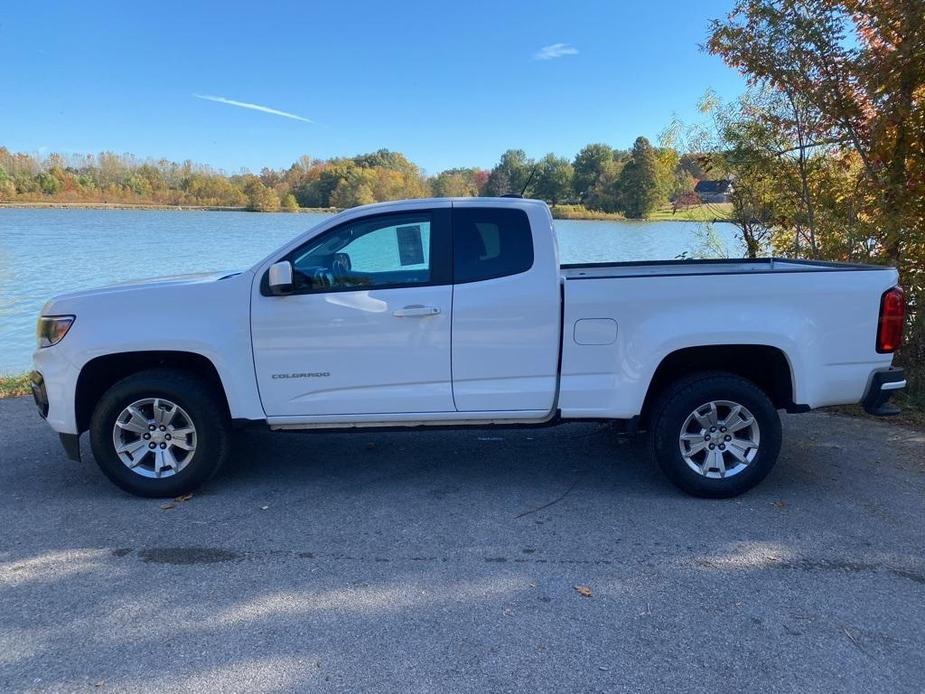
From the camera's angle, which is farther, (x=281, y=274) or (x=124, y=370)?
(x=124, y=370)

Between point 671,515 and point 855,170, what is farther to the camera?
point 855,170

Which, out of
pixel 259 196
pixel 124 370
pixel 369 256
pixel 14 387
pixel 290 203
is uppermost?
pixel 259 196

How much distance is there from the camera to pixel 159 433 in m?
4.45

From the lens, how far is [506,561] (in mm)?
3570

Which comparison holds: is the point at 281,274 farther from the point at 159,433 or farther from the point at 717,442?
the point at 717,442

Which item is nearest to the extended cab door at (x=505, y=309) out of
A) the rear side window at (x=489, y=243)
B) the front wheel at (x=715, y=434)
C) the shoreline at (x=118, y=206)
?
the rear side window at (x=489, y=243)

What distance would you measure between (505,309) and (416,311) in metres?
0.59

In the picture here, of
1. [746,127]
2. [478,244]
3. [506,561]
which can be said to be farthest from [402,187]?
[506,561]

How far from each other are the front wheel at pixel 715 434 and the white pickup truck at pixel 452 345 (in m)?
0.01

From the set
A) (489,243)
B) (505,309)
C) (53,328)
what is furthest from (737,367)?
(53,328)

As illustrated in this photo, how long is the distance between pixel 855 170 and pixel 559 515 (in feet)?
19.4

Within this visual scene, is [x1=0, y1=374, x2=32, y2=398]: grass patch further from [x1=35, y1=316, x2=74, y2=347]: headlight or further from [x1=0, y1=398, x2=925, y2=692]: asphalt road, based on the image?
[x1=35, y1=316, x2=74, y2=347]: headlight

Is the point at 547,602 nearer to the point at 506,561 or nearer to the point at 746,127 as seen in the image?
the point at 506,561

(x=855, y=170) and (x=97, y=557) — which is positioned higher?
(x=855, y=170)
